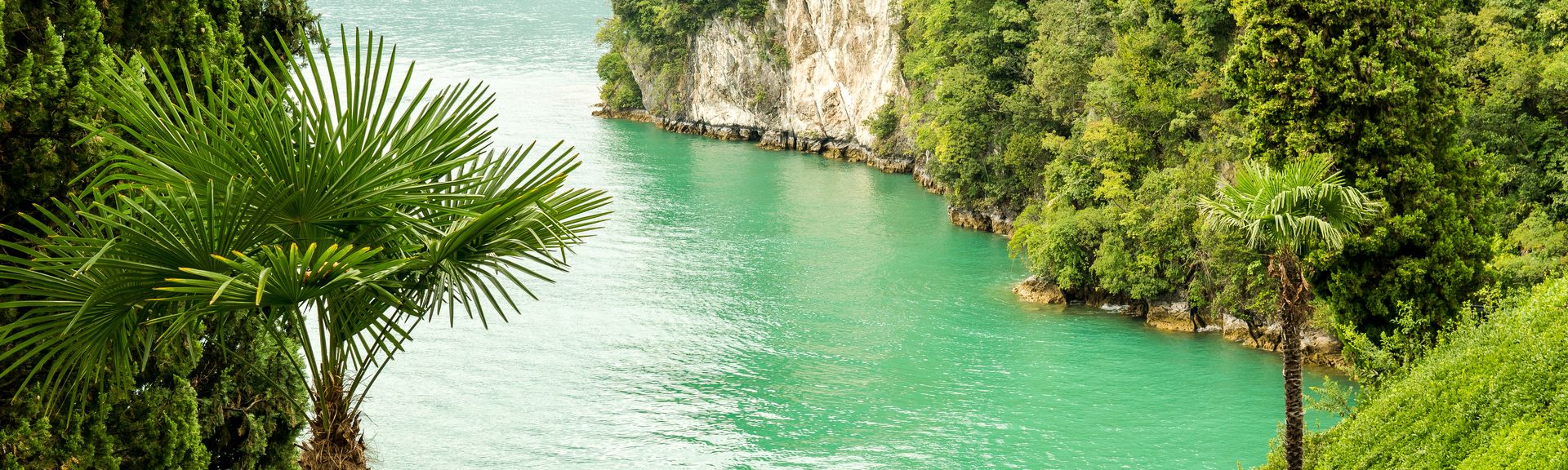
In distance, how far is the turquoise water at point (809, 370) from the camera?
2620cm

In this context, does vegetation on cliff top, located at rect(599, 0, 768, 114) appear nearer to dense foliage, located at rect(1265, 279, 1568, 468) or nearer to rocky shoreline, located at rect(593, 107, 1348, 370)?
rocky shoreline, located at rect(593, 107, 1348, 370)

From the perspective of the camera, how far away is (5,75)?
9867mm

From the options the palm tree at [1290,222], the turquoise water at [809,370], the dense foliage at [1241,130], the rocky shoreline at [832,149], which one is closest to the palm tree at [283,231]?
the palm tree at [1290,222]

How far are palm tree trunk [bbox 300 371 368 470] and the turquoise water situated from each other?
17539 mm

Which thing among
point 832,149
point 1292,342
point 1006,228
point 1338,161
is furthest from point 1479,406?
point 832,149

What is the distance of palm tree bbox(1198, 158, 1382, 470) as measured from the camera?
16.5 metres

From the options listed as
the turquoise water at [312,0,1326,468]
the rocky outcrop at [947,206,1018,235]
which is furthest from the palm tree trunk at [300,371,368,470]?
the rocky outcrop at [947,206,1018,235]

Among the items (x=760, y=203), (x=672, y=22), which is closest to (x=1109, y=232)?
(x=760, y=203)

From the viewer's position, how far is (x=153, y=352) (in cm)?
1060

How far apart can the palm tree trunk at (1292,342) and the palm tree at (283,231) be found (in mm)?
11385

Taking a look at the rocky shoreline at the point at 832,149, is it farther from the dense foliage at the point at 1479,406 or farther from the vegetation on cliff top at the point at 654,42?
the dense foliage at the point at 1479,406

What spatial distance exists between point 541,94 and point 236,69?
243 ft

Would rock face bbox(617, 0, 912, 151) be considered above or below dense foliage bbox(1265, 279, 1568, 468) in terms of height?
above

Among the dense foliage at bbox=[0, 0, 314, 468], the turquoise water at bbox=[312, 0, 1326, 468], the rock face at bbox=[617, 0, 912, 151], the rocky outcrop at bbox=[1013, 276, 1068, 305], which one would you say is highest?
the rock face at bbox=[617, 0, 912, 151]
